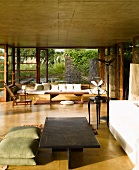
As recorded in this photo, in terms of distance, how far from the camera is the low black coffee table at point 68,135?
3.43 m

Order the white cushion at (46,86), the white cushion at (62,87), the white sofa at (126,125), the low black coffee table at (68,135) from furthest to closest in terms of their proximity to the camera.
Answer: the white cushion at (46,86), the white cushion at (62,87), the white sofa at (126,125), the low black coffee table at (68,135)

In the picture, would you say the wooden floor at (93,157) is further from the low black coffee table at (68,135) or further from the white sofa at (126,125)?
the low black coffee table at (68,135)

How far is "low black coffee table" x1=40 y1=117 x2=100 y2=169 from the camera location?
11.3 ft

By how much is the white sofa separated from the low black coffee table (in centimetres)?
54

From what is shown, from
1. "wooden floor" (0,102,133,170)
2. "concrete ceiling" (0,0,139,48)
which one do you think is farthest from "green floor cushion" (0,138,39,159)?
"concrete ceiling" (0,0,139,48)

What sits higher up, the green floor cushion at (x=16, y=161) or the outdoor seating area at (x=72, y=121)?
the outdoor seating area at (x=72, y=121)

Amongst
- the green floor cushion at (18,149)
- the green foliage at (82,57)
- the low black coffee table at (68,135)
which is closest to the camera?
the low black coffee table at (68,135)

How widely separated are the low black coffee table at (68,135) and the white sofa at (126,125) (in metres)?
0.54

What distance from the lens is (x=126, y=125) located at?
170 inches

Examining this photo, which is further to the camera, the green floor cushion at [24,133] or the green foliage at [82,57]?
the green foliage at [82,57]

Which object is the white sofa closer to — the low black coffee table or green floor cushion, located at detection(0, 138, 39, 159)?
the low black coffee table

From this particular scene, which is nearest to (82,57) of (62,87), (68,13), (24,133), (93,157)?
(62,87)

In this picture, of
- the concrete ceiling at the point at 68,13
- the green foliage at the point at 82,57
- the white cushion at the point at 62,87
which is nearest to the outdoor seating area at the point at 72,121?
the concrete ceiling at the point at 68,13

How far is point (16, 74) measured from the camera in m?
11.5
